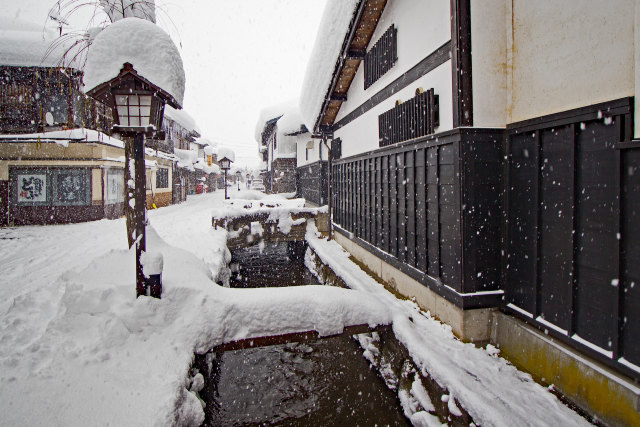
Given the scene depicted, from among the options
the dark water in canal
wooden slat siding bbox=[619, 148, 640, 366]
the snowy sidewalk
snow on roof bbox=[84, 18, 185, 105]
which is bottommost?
the dark water in canal

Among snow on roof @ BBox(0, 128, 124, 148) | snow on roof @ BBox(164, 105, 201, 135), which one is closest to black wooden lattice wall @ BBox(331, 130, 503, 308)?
snow on roof @ BBox(0, 128, 124, 148)

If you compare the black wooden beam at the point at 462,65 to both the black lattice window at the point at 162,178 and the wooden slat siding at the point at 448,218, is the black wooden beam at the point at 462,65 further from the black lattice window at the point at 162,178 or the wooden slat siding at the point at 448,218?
the black lattice window at the point at 162,178

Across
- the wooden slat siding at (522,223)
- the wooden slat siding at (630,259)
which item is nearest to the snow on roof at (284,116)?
the wooden slat siding at (522,223)

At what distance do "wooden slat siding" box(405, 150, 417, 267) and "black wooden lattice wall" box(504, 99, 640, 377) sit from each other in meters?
1.76

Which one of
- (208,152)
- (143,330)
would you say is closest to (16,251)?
(143,330)

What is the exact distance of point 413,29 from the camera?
5949mm

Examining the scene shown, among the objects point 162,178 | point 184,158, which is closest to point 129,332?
point 162,178

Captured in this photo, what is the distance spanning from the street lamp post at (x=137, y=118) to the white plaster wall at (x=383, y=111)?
4.03 meters

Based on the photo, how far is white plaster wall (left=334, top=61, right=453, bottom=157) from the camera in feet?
16.0

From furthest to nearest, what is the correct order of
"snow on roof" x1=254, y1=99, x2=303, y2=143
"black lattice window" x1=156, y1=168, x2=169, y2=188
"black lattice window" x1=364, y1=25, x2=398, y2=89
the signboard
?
"black lattice window" x1=156, y1=168, x2=169, y2=188 → "snow on roof" x1=254, y1=99, x2=303, y2=143 → the signboard → "black lattice window" x1=364, y1=25, x2=398, y2=89

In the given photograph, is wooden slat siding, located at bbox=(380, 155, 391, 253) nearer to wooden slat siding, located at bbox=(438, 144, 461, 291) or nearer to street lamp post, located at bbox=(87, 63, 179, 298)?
wooden slat siding, located at bbox=(438, 144, 461, 291)

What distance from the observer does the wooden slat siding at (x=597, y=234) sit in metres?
2.99

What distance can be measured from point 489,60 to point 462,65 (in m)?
0.34

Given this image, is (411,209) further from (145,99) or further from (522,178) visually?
(145,99)
